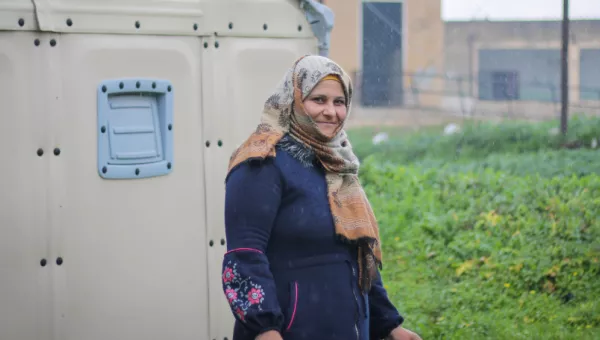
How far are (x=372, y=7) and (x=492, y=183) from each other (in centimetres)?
1264

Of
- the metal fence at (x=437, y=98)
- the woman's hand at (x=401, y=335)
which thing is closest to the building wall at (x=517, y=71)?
the metal fence at (x=437, y=98)

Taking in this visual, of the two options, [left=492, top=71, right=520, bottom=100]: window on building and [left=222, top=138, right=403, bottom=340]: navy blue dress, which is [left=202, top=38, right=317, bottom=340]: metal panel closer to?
[left=222, top=138, right=403, bottom=340]: navy blue dress

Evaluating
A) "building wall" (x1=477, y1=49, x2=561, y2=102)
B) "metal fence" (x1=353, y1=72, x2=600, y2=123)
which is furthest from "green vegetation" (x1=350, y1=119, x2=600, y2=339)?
"building wall" (x1=477, y1=49, x2=561, y2=102)

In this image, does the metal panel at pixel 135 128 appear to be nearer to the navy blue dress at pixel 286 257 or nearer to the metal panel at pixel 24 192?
the metal panel at pixel 24 192

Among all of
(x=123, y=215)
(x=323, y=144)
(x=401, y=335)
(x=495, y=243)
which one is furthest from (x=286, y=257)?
(x=495, y=243)

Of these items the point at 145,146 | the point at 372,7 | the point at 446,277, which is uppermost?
the point at 372,7

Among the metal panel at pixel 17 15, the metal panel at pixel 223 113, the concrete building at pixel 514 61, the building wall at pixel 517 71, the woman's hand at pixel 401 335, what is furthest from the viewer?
the building wall at pixel 517 71

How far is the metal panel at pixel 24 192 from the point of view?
3.58 m

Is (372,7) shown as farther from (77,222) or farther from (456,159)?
(77,222)

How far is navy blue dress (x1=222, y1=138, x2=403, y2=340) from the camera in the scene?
2.90 meters

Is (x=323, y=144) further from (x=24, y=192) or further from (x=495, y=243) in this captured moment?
(x=495, y=243)

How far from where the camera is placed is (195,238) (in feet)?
13.6

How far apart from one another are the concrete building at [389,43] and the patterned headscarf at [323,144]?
17958 mm

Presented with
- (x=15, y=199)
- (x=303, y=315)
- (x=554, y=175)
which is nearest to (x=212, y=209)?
(x=15, y=199)
